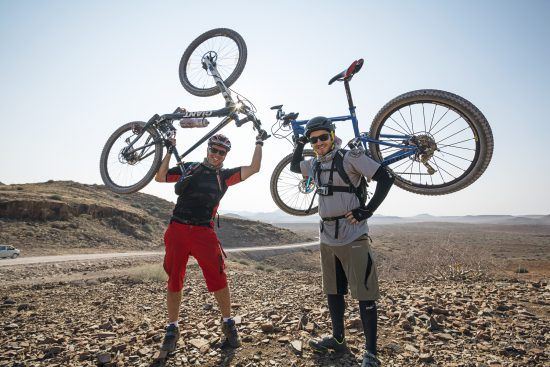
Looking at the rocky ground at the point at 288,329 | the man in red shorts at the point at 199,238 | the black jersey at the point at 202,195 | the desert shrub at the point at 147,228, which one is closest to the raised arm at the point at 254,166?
the black jersey at the point at 202,195

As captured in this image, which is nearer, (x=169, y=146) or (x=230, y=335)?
(x=230, y=335)

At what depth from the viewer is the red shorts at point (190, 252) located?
4648mm

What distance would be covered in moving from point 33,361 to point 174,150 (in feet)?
11.7

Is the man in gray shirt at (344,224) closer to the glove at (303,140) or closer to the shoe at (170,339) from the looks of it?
the glove at (303,140)

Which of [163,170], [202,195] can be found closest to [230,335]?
[202,195]

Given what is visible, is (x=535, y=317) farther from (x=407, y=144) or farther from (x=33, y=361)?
(x=33, y=361)

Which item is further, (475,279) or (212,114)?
(475,279)

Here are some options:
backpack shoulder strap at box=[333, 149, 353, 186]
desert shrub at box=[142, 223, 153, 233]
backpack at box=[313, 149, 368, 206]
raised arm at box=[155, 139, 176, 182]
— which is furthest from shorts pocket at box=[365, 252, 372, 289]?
desert shrub at box=[142, 223, 153, 233]

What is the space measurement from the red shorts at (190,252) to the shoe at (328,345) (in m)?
1.55

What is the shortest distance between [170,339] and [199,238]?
1.44 metres

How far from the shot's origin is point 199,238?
4.69 metres

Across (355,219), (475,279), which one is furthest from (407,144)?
(475,279)

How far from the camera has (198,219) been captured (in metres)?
4.78

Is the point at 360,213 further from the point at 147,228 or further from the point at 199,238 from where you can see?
the point at 147,228
